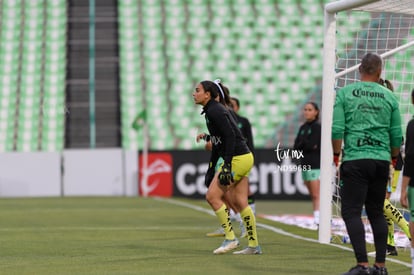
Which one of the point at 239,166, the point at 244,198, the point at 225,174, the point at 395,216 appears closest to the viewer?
the point at 225,174

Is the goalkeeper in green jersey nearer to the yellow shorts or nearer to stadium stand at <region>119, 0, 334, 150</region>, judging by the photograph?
the yellow shorts

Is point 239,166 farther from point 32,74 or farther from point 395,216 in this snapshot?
point 32,74

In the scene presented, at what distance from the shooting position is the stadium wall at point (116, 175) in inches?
1005

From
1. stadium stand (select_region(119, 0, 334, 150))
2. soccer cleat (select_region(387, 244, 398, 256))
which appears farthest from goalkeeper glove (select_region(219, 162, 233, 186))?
stadium stand (select_region(119, 0, 334, 150))

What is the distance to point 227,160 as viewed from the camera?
9.89 metres

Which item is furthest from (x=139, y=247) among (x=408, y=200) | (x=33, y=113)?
(x=33, y=113)

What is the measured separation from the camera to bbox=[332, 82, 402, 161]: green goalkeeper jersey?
7.83 metres

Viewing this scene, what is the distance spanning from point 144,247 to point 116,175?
15.7 metres

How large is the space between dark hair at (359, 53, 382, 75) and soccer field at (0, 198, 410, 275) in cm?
176

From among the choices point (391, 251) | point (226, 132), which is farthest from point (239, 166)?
point (391, 251)

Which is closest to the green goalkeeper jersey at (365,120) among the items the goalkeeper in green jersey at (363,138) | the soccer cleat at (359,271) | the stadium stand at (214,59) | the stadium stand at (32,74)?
the goalkeeper in green jersey at (363,138)

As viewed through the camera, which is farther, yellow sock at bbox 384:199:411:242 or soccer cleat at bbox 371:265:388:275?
yellow sock at bbox 384:199:411:242

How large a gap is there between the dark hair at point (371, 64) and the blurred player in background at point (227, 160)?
2359 mm

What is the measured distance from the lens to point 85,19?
3178 cm
